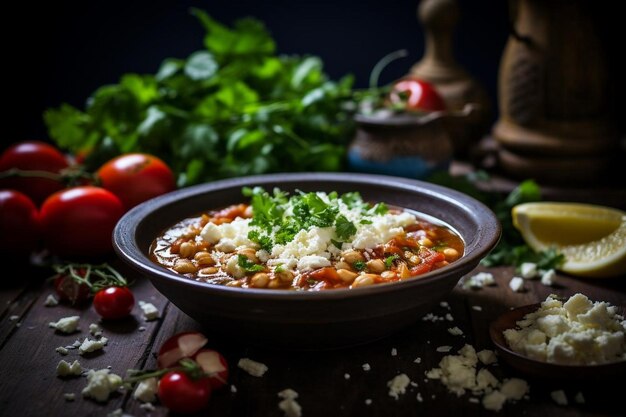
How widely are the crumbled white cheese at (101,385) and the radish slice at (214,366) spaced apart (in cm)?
24

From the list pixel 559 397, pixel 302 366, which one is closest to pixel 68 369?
pixel 302 366

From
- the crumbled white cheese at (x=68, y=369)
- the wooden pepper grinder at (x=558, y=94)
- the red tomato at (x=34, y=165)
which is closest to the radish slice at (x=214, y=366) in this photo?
the crumbled white cheese at (x=68, y=369)

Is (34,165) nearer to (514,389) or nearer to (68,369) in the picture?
(68,369)

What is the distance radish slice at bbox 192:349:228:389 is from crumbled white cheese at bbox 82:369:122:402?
0.24 metres

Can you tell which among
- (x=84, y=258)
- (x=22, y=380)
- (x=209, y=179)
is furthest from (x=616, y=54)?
(x=22, y=380)

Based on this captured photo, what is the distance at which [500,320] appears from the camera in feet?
7.78

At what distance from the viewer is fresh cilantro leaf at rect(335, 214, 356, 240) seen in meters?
A: 2.44

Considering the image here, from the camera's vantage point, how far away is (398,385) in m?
2.12

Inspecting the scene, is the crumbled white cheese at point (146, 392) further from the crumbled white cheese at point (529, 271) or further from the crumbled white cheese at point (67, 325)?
the crumbled white cheese at point (529, 271)

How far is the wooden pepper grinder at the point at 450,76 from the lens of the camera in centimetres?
407

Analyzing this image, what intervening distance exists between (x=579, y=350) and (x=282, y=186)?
57.4 inches

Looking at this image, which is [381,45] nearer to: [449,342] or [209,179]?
[209,179]

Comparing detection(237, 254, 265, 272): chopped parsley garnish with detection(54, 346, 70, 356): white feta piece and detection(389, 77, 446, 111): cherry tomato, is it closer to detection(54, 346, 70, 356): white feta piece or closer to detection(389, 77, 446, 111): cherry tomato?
detection(54, 346, 70, 356): white feta piece

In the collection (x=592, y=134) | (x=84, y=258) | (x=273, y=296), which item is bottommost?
(x=84, y=258)
